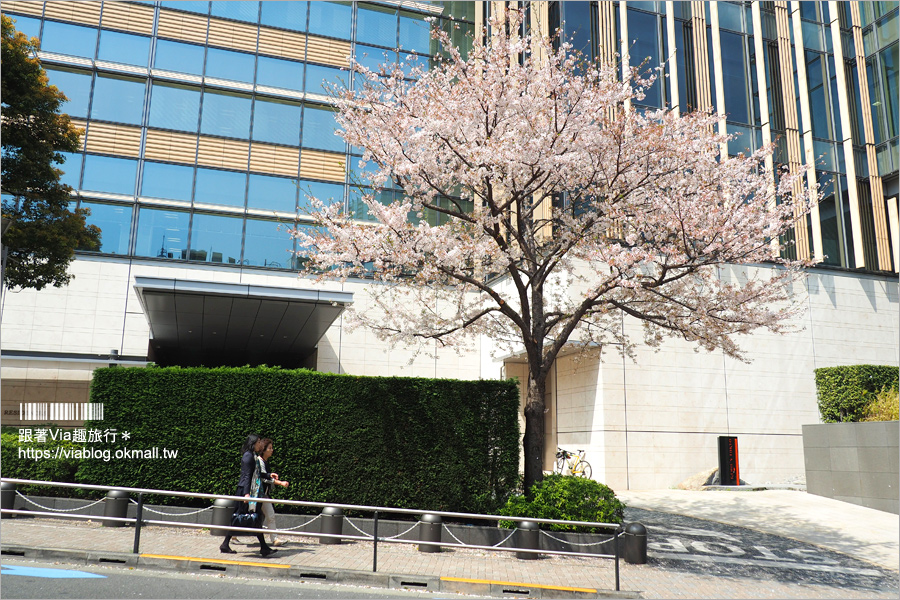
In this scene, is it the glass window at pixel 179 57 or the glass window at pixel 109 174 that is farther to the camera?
the glass window at pixel 179 57

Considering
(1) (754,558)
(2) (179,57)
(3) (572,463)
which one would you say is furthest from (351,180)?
(1) (754,558)

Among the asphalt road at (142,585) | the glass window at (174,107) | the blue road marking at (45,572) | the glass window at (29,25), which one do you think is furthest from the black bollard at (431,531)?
the glass window at (29,25)

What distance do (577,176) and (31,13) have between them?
2027 centimetres

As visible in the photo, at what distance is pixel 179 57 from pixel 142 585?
67.3 feet

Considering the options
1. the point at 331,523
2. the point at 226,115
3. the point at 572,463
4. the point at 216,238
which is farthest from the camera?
the point at 226,115

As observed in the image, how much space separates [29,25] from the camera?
68.7ft

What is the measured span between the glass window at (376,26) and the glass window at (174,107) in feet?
22.2

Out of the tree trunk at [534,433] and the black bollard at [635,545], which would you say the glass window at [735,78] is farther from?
the black bollard at [635,545]

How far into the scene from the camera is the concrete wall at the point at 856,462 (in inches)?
562

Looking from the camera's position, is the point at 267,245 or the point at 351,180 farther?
the point at 351,180

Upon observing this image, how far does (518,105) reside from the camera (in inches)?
427

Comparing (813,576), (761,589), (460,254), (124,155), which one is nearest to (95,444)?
(460,254)

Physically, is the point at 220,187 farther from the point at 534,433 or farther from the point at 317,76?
the point at 534,433

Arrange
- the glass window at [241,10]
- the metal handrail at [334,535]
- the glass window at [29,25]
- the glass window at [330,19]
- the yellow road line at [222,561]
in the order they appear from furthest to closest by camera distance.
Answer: the glass window at [330,19] < the glass window at [241,10] < the glass window at [29,25] < the metal handrail at [334,535] < the yellow road line at [222,561]
